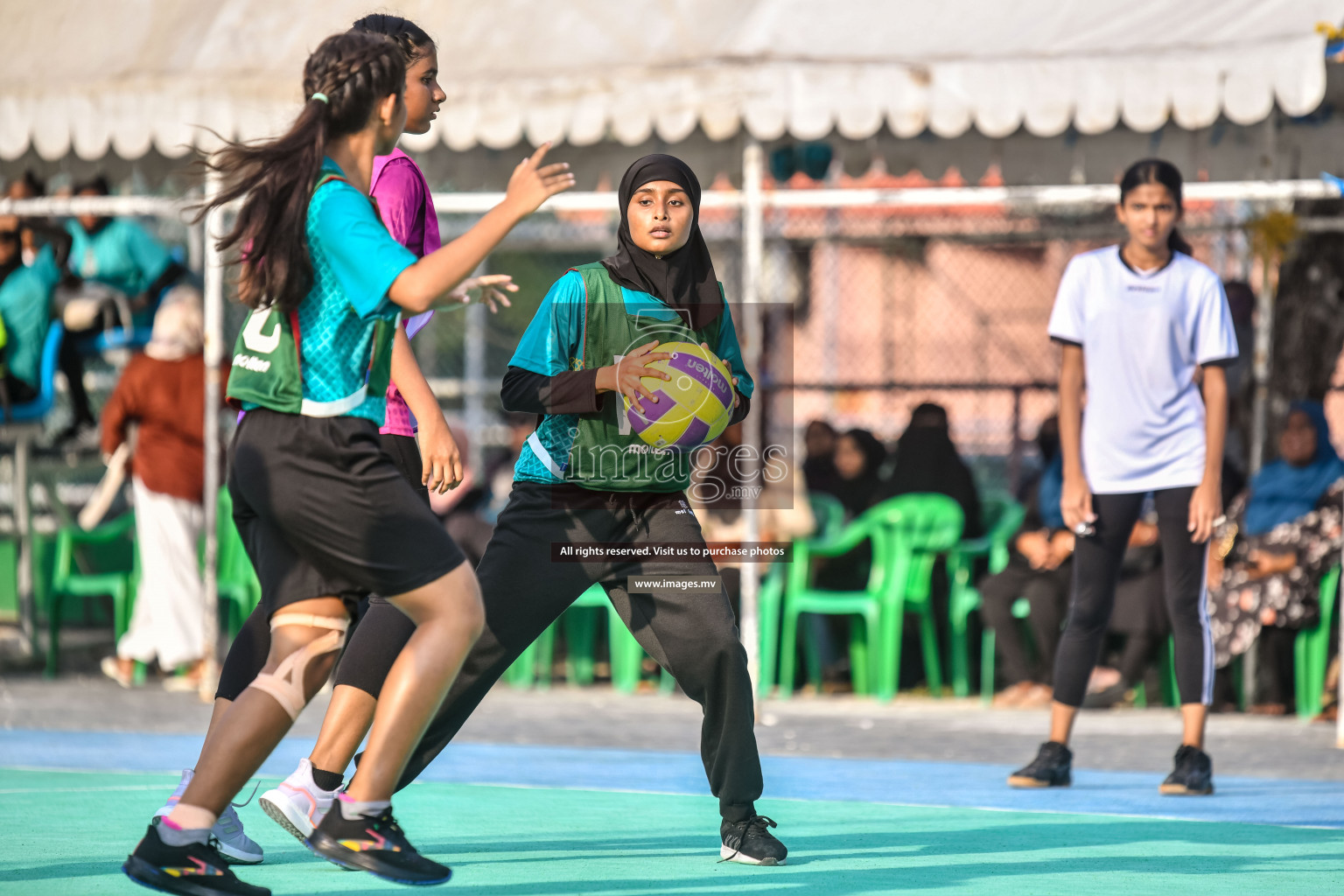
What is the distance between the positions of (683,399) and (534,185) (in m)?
1.15

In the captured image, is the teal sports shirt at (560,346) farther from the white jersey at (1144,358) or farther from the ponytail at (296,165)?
the white jersey at (1144,358)

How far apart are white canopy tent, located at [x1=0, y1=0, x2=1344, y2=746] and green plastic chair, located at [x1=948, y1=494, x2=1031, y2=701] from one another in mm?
1343

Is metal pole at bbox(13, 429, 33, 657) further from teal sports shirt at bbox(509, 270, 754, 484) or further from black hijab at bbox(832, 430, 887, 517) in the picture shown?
teal sports shirt at bbox(509, 270, 754, 484)

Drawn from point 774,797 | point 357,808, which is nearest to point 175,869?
point 357,808

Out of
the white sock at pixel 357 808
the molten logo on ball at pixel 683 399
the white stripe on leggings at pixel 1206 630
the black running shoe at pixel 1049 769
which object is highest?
the molten logo on ball at pixel 683 399

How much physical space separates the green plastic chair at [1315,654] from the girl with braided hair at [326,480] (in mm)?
6155

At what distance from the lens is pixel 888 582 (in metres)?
9.82

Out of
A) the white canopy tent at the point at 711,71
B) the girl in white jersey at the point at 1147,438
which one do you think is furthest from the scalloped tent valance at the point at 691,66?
the girl in white jersey at the point at 1147,438

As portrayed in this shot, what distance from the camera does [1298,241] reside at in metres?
10.2

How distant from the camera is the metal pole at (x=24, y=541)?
34.7ft

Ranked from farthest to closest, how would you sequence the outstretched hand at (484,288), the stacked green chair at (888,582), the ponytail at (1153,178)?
the stacked green chair at (888,582), the ponytail at (1153,178), the outstretched hand at (484,288)

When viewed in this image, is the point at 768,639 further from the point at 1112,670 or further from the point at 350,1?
the point at 350,1

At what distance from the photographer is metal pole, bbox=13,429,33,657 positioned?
1058 cm

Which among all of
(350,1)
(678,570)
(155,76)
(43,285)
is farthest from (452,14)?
(678,570)
